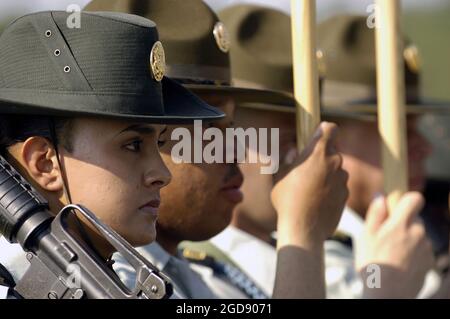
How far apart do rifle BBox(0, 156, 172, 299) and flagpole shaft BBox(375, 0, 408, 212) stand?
1747mm

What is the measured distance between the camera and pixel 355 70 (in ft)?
24.3

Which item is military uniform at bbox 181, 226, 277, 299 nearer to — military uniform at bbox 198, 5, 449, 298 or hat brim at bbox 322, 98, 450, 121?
military uniform at bbox 198, 5, 449, 298

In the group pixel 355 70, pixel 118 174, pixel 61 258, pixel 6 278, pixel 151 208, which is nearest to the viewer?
pixel 61 258

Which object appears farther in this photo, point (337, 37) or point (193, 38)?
point (337, 37)

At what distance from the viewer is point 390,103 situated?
5117 mm

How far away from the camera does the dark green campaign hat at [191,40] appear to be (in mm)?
5008

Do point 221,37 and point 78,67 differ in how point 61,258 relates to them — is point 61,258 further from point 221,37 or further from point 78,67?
point 221,37

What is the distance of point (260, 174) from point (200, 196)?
3.81 ft

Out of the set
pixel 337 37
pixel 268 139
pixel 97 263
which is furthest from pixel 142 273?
pixel 337 37

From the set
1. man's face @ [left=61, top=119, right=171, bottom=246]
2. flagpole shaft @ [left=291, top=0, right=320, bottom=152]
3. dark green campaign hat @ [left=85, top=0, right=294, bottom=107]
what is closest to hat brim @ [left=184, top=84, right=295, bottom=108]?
dark green campaign hat @ [left=85, top=0, right=294, bottom=107]

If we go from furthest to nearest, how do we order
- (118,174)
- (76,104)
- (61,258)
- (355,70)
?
(355,70) < (118,174) < (76,104) < (61,258)

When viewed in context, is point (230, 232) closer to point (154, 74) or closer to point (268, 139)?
point (268, 139)

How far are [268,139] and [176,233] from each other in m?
1.13

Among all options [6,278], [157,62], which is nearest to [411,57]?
[157,62]
